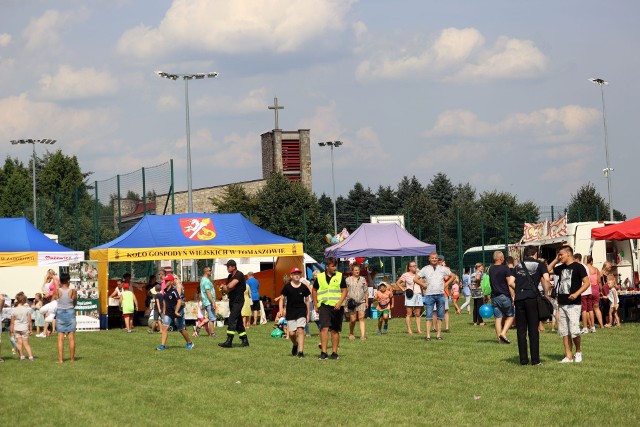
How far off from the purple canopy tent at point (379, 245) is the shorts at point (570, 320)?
18.6m

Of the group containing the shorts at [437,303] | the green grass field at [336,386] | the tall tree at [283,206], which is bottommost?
the green grass field at [336,386]

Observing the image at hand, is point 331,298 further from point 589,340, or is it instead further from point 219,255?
point 219,255

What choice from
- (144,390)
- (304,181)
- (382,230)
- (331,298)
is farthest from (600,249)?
(304,181)

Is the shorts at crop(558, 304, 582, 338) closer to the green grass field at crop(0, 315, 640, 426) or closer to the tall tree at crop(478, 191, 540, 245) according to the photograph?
the green grass field at crop(0, 315, 640, 426)

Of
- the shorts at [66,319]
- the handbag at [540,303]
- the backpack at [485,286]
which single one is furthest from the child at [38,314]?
the handbag at [540,303]

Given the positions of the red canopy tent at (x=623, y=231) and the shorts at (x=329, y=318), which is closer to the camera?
the shorts at (x=329, y=318)

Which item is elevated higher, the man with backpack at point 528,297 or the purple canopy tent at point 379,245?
the purple canopy tent at point 379,245

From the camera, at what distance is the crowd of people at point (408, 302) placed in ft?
54.1

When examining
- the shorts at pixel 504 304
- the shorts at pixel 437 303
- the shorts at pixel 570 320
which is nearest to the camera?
the shorts at pixel 570 320

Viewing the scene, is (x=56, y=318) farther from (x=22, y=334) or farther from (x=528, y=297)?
(x=528, y=297)

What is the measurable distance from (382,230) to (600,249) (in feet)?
25.3

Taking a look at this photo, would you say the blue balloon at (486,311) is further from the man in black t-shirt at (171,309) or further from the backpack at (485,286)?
the man in black t-shirt at (171,309)

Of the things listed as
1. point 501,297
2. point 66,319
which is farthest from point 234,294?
point 501,297

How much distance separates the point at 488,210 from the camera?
8806cm
